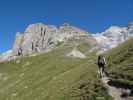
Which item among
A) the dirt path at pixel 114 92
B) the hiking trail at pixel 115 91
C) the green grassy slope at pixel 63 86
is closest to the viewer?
the hiking trail at pixel 115 91

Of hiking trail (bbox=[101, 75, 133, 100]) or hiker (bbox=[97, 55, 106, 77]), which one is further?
hiker (bbox=[97, 55, 106, 77])

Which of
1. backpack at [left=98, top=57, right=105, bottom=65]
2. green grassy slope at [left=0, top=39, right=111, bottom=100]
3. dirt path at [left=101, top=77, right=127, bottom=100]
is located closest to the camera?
dirt path at [left=101, top=77, right=127, bottom=100]

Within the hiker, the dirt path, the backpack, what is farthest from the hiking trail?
the backpack

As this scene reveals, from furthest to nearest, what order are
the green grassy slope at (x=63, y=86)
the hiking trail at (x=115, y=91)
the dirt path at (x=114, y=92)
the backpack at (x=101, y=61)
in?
the green grassy slope at (x=63, y=86), the backpack at (x=101, y=61), the dirt path at (x=114, y=92), the hiking trail at (x=115, y=91)

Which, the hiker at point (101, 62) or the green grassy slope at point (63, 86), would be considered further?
the green grassy slope at point (63, 86)

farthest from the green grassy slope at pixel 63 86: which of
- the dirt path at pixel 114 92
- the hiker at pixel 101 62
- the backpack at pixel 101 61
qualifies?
the backpack at pixel 101 61

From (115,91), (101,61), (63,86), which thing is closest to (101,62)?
(101,61)

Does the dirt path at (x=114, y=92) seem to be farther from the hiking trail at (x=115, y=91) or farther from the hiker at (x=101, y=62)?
the hiker at (x=101, y=62)

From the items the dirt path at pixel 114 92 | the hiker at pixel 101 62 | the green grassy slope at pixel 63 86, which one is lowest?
the green grassy slope at pixel 63 86

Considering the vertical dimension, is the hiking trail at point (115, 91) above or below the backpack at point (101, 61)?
below

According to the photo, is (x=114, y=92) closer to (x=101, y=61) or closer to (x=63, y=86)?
(x=101, y=61)

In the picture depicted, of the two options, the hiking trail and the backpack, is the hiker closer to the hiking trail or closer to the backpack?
the backpack

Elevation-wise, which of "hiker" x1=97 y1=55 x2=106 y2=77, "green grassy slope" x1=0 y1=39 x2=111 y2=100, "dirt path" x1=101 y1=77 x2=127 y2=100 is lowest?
"green grassy slope" x1=0 y1=39 x2=111 y2=100

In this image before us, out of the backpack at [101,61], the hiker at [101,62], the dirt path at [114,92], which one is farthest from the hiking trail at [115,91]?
the backpack at [101,61]
